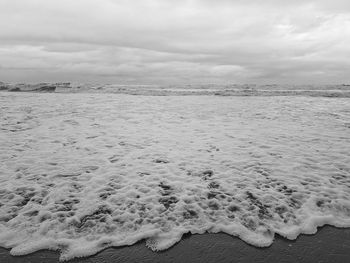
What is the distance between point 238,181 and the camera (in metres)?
5.61

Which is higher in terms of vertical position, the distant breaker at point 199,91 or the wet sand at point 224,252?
the distant breaker at point 199,91

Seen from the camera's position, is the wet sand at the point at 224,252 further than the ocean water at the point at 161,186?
No

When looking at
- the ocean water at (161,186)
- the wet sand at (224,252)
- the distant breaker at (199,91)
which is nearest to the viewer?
the wet sand at (224,252)

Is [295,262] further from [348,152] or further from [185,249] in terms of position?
[348,152]

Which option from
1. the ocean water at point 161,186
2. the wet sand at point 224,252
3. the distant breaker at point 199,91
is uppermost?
the distant breaker at point 199,91

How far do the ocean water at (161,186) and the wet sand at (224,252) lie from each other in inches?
4.9

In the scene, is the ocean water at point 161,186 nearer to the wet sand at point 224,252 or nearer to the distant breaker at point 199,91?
the wet sand at point 224,252

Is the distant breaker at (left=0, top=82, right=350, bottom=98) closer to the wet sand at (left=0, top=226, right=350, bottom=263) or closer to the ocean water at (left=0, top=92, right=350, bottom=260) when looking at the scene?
the ocean water at (left=0, top=92, right=350, bottom=260)

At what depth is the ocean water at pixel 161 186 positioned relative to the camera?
3951mm

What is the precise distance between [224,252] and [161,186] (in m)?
2.07

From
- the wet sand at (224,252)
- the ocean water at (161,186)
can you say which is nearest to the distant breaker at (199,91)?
the ocean water at (161,186)

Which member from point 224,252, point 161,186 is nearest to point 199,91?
point 161,186

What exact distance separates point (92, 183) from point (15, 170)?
186 centimetres

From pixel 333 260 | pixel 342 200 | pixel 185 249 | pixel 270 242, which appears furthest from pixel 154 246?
pixel 342 200
